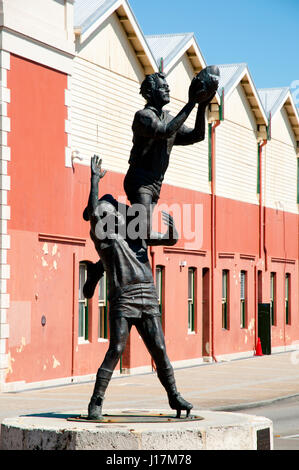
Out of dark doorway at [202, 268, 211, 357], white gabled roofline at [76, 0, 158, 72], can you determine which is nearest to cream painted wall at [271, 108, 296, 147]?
dark doorway at [202, 268, 211, 357]

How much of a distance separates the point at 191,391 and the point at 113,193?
602 cm


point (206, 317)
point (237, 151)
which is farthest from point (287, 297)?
point (206, 317)

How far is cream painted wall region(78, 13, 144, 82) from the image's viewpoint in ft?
76.2

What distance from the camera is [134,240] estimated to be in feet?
32.2

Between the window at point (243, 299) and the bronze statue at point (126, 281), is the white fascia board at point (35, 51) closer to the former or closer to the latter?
the bronze statue at point (126, 281)

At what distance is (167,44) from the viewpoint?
94.9 feet

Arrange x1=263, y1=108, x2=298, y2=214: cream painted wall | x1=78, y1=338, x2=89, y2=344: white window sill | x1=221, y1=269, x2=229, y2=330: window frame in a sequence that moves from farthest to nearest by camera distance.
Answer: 1. x1=263, y1=108, x2=298, y2=214: cream painted wall
2. x1=221, y1=269, x2=229, y2=330: window frame
3. x1=78, y1=338, x2=89, y2=344: white window sill

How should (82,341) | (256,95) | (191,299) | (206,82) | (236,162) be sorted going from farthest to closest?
(256,95), (236,162), (191,299), (82,341), (206,82)

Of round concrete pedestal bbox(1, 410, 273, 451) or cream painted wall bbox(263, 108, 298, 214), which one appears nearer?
round concrete pedestal bbox(1, 410, 273, 451)

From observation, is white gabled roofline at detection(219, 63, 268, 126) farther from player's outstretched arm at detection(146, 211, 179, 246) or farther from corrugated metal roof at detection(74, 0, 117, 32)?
player's outstretched arm at detection(146, 211, 179, 246)

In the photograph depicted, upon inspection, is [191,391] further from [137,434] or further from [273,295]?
[273,295]

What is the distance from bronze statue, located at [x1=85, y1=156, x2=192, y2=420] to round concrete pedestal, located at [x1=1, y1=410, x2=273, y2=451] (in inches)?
26.0
